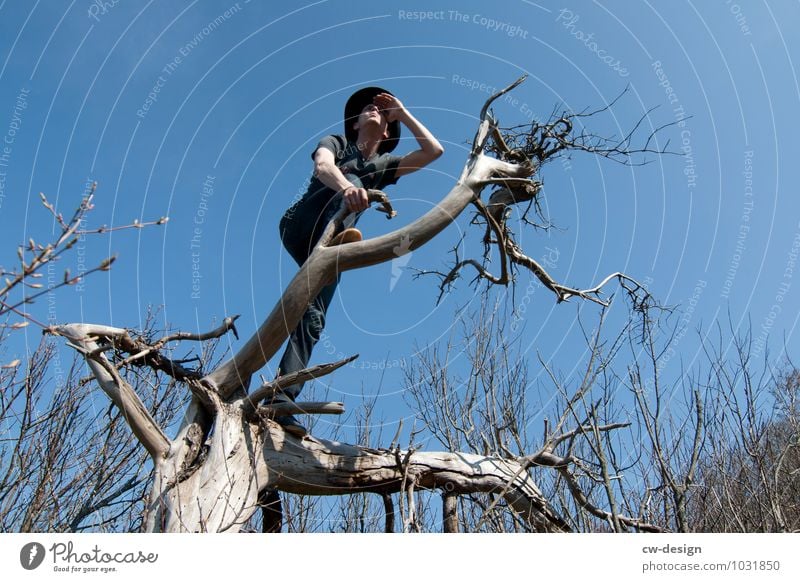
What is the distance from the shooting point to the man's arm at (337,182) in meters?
4.14

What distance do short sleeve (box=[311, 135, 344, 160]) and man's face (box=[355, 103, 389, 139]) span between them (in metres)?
0.34

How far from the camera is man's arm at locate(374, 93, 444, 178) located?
4.78m

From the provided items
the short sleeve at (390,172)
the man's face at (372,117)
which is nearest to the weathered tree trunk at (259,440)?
the short sleeve at (390,172)

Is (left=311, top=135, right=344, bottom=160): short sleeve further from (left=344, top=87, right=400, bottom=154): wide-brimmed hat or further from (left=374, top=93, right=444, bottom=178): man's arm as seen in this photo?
(left=374, top=93, right=444, bottom=178): man's arm

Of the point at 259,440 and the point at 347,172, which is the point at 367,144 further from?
the point at 259,440

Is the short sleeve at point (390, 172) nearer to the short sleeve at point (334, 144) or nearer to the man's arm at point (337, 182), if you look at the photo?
the short sleeve at point (334, 144)

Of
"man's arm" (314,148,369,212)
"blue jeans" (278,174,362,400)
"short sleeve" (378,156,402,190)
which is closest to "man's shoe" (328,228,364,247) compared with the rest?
"man's arm" (314,148,369,212)

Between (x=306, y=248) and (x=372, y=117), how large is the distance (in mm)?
1265

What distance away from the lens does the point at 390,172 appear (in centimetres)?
507

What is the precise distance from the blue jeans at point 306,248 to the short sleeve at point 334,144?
8.1 inches
